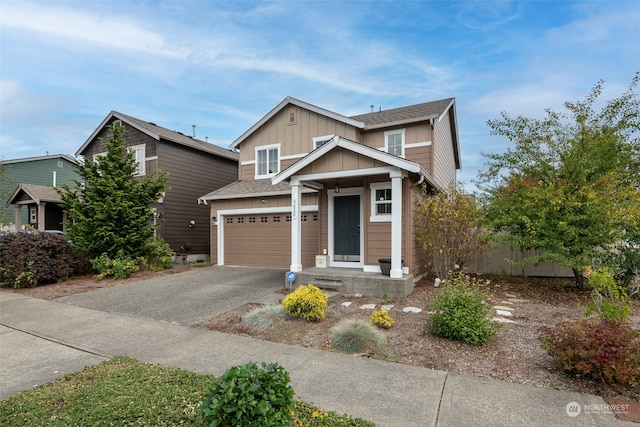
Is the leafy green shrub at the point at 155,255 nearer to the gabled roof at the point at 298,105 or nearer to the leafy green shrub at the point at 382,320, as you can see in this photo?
the gabled roof at the point at 298,105

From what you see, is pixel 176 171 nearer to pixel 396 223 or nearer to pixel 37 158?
pixel 396 223

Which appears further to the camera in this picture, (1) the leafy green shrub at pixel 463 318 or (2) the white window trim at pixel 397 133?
(2) the white window trim at pixel 397 133

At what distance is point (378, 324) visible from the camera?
542 cm

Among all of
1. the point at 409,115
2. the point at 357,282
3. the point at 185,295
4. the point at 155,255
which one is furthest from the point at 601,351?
the point at 155,255

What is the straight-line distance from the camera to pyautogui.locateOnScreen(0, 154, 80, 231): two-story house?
17489 mm

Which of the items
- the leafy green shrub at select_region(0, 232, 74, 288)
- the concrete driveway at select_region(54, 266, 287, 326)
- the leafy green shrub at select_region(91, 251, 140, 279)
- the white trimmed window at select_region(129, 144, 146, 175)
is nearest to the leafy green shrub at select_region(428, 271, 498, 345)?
the concrete driveway at select_region(54, 266, 287, 326)

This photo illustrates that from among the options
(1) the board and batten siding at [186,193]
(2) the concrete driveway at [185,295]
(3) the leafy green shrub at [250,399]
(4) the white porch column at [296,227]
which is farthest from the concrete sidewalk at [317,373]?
(1) the board and batten siding at [186,193]

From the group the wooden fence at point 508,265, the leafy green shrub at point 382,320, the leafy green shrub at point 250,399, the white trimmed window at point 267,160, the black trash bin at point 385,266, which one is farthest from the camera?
the white trimmed window at point 267,160

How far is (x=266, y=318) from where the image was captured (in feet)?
18.6

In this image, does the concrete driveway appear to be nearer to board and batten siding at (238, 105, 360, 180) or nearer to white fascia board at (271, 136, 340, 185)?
white fascia board at (271, 136, 340, 185)

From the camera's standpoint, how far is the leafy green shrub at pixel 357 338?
453cm

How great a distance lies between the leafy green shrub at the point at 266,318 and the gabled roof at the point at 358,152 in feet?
12.5

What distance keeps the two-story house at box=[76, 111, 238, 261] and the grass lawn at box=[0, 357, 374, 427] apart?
35.8 ft

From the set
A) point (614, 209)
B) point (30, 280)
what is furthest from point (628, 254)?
point (30, 280)
